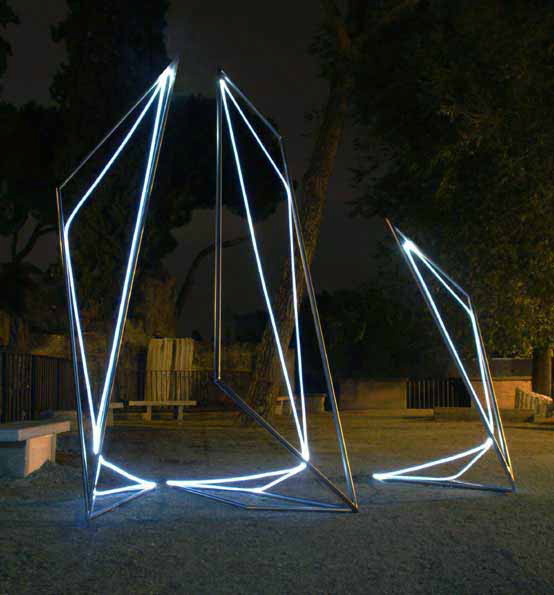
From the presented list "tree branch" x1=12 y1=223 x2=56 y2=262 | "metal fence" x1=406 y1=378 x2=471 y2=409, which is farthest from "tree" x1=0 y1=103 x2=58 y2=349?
"metal fence" x1=406 y1=378 x2=471 y2=409

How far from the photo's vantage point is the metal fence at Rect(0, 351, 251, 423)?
42.3 ft

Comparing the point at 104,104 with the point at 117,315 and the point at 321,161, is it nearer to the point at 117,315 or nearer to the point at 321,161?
the point at 321,161

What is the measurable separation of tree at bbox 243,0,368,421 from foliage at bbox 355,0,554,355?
487mm

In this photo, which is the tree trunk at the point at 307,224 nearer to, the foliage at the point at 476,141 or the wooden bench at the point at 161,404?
the foliage at the point at 476,141

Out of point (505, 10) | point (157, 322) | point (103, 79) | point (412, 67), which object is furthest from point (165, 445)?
point (157, 322)

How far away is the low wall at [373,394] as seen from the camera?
3134cm

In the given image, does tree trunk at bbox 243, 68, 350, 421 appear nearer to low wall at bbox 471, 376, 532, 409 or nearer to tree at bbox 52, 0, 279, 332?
tree at bbox 52, 0, 279, 332

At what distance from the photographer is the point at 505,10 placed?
15.4m

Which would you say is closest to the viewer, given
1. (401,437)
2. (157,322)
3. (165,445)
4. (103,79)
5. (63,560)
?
(63,560)

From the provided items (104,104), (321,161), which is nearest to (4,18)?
(104,104)

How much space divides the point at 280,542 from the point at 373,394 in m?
26.6

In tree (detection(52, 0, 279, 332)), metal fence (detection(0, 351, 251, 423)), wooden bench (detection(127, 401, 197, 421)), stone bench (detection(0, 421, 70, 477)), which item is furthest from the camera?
tree (detection(52, 0, 279, 332))

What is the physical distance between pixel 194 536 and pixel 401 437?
952cm

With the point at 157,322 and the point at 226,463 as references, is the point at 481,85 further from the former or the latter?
the point at 157,322
